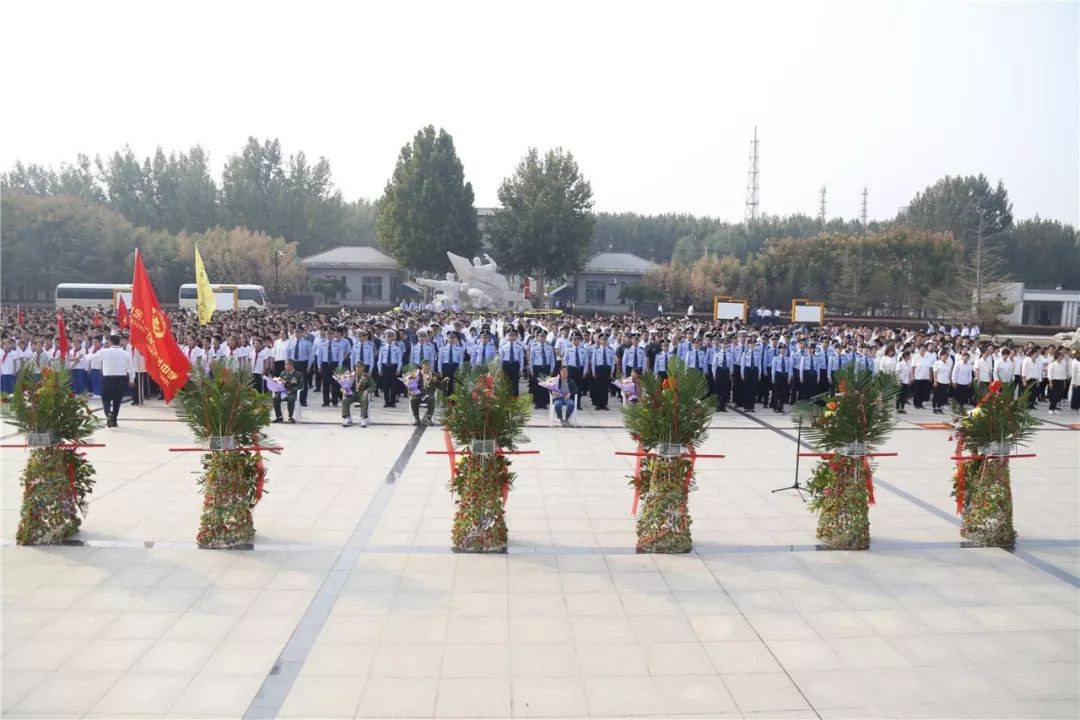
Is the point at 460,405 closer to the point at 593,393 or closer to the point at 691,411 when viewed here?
the point at 691,411

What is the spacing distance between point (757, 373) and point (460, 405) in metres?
11.8

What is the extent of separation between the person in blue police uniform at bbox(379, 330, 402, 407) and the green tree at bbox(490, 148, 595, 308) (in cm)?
3602

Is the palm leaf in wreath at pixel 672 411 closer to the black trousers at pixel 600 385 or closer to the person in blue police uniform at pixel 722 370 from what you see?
the black trousers at pixel 600 385

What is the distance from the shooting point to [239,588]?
260 inches

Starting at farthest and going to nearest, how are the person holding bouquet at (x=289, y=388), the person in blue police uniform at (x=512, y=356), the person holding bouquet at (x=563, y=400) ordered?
the person in blue police uniform at (x=512, y=356) → the person holding bouquet at (x=563, y=400) → the person holding bouquet at (x=289, y=388)

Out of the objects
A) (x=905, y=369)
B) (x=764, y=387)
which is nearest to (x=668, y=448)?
(x=764, y=387)

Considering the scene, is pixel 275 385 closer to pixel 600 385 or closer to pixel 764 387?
pixel 600 385

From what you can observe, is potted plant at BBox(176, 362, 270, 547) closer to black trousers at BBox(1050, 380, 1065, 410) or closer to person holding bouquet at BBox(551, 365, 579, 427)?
person holding bouquet at BBox(551, 365, 579, 427)

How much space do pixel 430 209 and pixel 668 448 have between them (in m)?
47.0

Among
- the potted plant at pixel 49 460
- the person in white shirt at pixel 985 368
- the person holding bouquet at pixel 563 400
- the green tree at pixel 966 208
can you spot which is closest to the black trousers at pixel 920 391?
the person in white shirt at pixel 985 368

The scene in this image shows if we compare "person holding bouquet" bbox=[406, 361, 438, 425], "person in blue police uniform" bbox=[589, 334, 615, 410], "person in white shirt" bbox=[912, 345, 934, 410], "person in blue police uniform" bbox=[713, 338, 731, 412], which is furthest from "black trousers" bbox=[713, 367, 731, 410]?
"person holding bouquet" bbox=[406, 361, 438, 425]

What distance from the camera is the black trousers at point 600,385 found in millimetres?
17344

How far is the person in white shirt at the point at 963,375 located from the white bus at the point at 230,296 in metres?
34.5

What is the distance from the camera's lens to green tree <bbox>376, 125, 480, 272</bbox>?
52.4 meters
